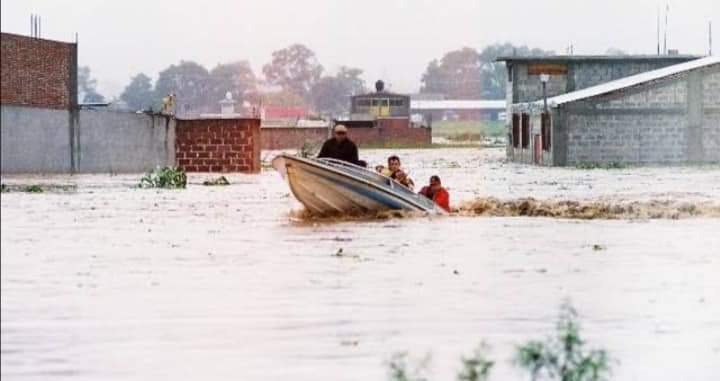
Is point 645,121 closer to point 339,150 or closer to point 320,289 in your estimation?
point 339,150

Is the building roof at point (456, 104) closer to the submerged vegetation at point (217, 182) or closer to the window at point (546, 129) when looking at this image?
the window at point (546, 129)

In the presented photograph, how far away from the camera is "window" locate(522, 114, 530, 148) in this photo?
55.0m

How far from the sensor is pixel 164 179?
32.8 meters

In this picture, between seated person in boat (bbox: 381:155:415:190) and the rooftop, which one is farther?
the rooftop

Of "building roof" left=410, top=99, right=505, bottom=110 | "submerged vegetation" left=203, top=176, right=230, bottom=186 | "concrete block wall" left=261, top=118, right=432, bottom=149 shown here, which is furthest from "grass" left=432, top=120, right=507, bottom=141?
"submerged vegetation" left=203, top=176, right=230, bottom=186

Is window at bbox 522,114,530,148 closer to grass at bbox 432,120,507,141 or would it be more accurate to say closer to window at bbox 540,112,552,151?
window at bbox 540,112,552,151

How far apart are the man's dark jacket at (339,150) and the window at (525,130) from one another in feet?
99.8

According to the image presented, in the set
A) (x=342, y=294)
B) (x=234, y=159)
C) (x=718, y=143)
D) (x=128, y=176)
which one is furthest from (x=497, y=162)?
(x=342, y=294)

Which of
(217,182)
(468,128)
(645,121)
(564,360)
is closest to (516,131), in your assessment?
(645,121)

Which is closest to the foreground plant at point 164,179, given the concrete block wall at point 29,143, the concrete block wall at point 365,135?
the concrete block wall at point 29,143

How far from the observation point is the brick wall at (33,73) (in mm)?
8938

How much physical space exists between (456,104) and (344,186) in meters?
91.5

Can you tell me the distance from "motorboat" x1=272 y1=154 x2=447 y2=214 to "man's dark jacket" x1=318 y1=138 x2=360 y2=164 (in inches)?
26.2

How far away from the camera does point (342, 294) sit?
14.8 meters
